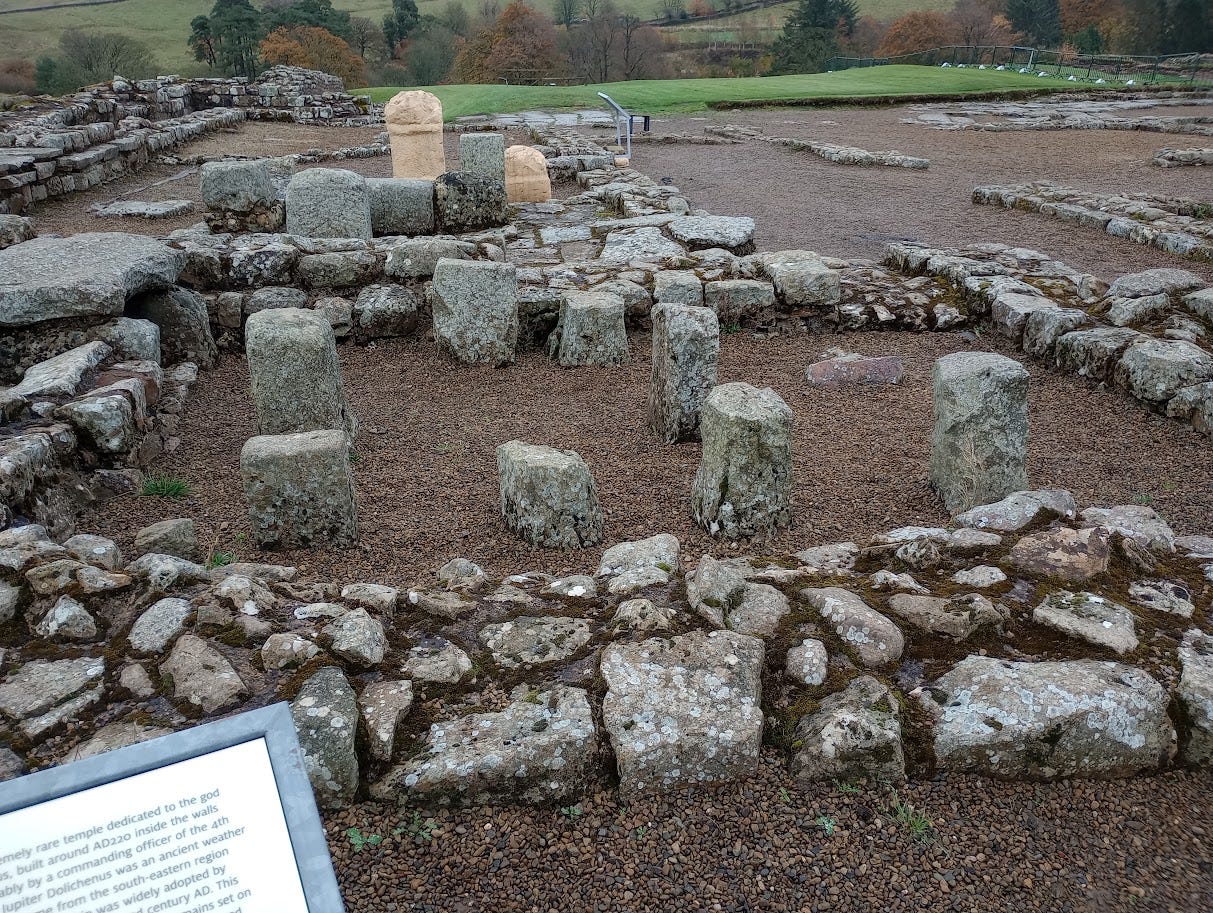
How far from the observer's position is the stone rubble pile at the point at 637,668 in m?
2.89

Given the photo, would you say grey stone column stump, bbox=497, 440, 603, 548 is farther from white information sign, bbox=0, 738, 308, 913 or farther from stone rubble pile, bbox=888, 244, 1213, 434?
stone rubble pile, bbox=888, 244, 1213, 434

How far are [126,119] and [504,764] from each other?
985 inches

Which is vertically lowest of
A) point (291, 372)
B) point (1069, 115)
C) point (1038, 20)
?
point (291, 372)

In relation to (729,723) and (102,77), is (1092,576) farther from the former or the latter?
(102,77)

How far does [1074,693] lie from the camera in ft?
10.0

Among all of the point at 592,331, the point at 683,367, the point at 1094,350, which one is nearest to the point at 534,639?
the point at 683,367

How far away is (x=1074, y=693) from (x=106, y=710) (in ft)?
11.1

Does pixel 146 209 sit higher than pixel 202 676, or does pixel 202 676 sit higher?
pixel 146 209

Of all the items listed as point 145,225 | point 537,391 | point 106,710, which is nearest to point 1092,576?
point 106,710

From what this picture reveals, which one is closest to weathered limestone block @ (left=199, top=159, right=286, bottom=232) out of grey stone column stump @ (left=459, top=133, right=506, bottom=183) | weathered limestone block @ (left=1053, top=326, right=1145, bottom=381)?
grey stone column stump @ (left=459, top=133, right=506, bottom=183)

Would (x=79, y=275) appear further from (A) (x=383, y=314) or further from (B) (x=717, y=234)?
(B) (x=717, y=234)

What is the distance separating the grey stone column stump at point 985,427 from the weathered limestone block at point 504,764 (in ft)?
10.6

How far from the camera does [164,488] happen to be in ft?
18.0

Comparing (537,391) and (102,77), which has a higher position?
(102,77)
